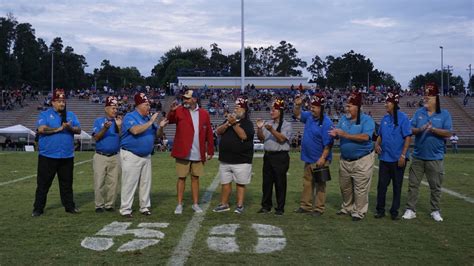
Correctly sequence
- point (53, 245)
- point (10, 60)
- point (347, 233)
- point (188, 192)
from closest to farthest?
point (53, 245) < point (347, 233) < point (188, 192) < point (10, 60)

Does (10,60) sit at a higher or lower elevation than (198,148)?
higher

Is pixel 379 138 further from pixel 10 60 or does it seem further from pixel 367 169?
pixel 10 60

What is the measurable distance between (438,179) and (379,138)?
1.02 metres

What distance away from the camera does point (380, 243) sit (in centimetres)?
622

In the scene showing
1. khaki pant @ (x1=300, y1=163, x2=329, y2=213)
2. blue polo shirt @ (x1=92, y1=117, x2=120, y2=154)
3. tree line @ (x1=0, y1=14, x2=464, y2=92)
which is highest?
tree line @ (x1=0, y1=14, x2=464, y2=92)

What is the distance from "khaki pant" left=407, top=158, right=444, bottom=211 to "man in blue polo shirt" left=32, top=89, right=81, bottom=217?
5.02m

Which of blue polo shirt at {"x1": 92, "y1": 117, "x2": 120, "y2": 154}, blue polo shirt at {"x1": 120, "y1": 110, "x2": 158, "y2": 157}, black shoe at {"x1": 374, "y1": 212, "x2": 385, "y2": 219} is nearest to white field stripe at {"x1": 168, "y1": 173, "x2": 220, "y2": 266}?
blue polo shirt at {"x1": 120, "y1": 110, "x2": 158, "y2": 157}

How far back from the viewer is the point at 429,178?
7.91 meters

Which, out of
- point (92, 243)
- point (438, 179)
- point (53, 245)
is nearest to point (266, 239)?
point (92, 243)

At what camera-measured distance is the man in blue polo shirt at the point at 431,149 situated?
7777mm

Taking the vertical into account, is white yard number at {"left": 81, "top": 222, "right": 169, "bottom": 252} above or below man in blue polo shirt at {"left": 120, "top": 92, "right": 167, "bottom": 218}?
below

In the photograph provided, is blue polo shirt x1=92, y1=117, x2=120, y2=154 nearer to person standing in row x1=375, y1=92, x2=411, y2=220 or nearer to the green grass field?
the green grass field

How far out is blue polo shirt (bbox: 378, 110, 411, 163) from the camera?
7.78 m

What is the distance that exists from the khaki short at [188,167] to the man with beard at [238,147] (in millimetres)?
396
